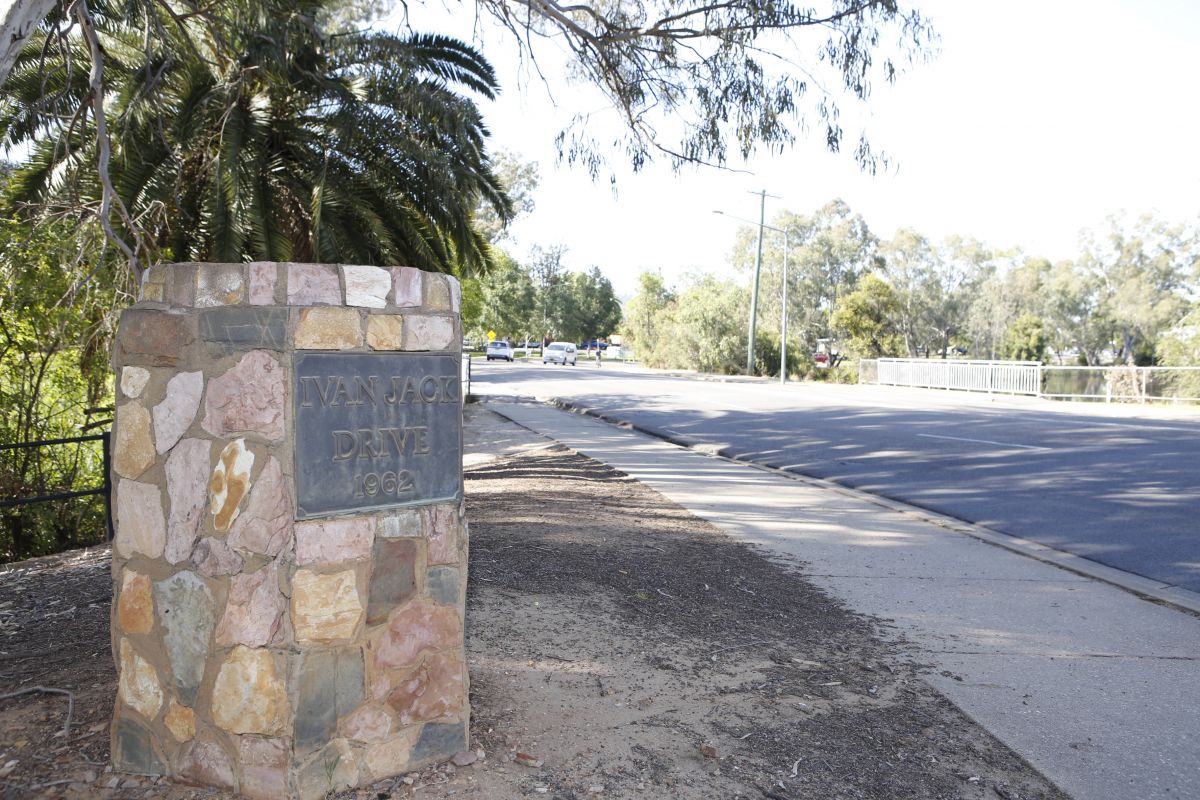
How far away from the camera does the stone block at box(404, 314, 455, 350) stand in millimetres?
3613

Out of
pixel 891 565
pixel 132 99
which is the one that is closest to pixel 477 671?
pixel 891 565

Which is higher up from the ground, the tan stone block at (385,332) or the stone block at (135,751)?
the tan stone block at (385,332)

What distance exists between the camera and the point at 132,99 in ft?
33.3

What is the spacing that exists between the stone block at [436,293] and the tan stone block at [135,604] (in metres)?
1.40

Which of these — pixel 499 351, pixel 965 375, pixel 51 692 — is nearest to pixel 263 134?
pixel 51 692

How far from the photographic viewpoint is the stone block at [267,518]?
10.9 feet

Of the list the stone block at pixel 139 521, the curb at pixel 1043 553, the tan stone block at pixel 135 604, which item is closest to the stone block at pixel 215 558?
the stone block at pixel 139 521

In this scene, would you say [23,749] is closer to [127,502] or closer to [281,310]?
[127,502]

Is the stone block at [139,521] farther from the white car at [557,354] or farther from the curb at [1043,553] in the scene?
the white car at [557,354]

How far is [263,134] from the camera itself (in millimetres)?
11594

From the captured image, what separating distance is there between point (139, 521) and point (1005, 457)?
11.9 meters

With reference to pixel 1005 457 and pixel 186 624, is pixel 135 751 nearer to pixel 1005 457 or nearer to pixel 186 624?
pixel 186 624

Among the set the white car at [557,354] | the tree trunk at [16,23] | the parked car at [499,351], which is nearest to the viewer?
the tree trunk at [16,23]

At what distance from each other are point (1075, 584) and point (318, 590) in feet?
17.7
